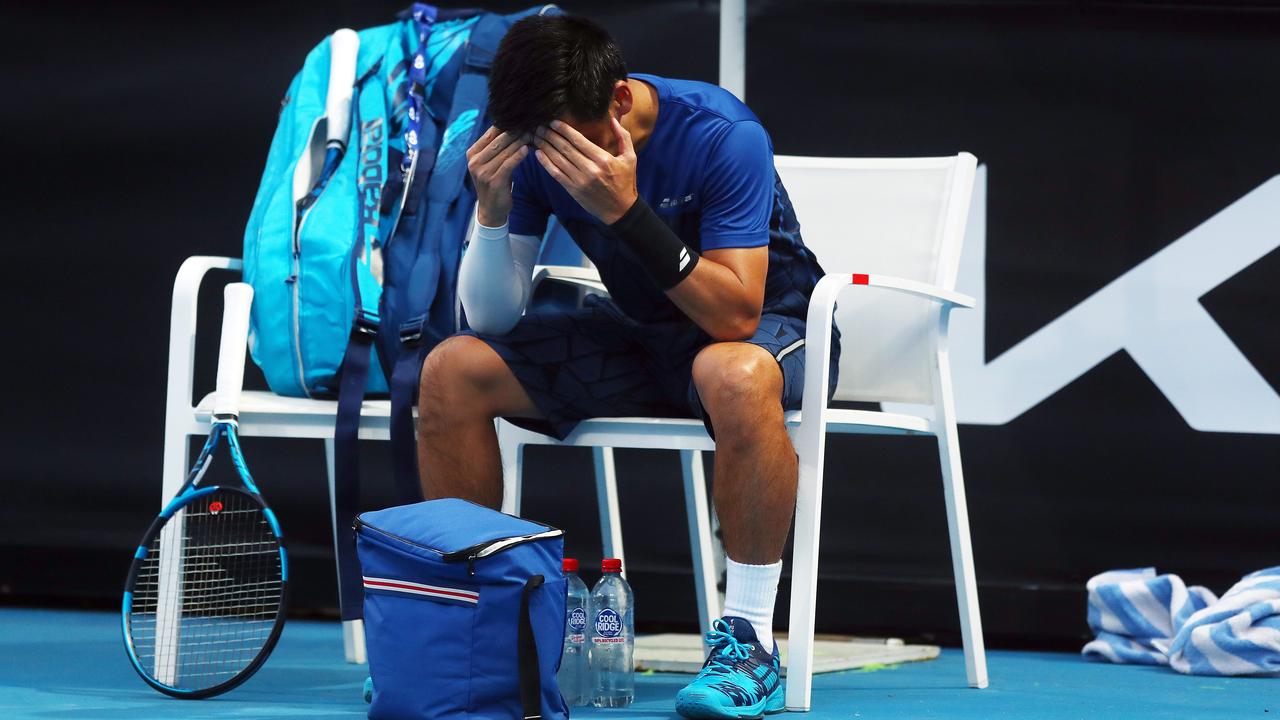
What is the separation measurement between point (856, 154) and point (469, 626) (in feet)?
5.98

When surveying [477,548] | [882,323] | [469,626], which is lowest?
[469,626]

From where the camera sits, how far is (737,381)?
8.00 feet

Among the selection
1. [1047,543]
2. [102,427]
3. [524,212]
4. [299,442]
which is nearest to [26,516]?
[102,427]

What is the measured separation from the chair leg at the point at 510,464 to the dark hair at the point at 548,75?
64cm

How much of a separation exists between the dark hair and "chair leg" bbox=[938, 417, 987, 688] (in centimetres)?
91

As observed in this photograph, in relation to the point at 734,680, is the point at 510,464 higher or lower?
higher

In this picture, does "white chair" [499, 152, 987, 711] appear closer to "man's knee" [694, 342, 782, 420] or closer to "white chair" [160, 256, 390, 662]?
"man's knee" [694, 342, 782, 420]

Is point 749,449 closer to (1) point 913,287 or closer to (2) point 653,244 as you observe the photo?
(2) point 653,244

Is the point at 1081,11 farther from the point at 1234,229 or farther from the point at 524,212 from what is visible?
the point at 524,212

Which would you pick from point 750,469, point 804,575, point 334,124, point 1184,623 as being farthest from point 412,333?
point 1184,623

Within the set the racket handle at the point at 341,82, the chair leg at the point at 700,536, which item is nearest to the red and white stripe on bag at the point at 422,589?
the chair leg at the point at 700,536

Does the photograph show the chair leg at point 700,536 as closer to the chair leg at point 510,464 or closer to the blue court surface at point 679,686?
the blue court surface at point 679,686

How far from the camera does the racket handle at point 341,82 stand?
3096 millimetres

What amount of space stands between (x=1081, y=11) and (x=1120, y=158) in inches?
13.7
